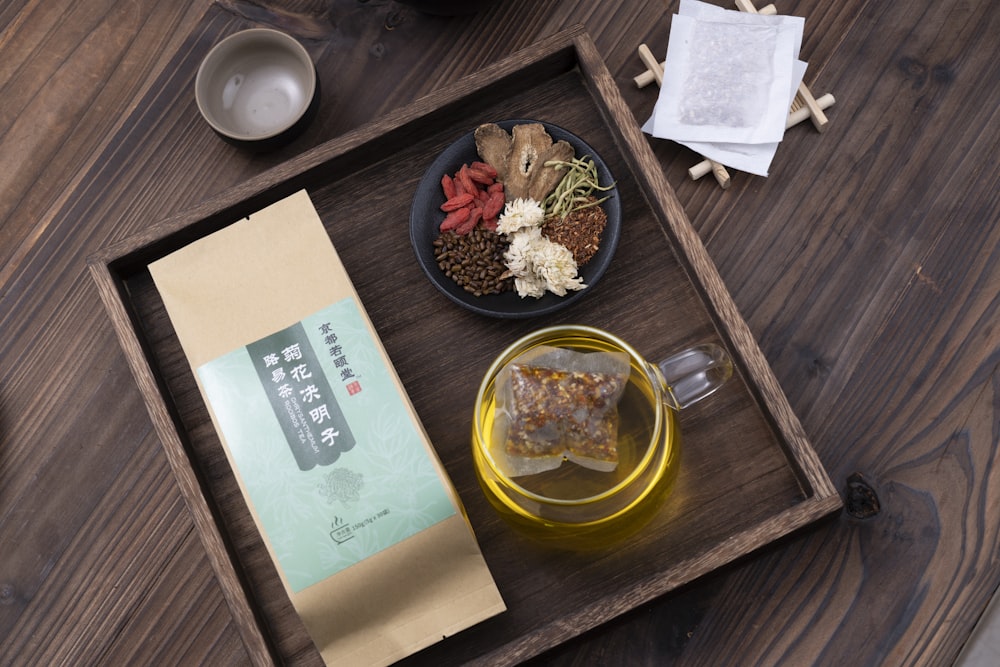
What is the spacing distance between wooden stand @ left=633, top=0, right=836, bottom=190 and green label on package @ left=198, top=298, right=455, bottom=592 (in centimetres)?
54

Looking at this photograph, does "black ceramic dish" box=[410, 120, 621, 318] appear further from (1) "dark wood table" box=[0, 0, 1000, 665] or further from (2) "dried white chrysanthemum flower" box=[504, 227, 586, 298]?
(1) "dark wood table" box=[0, 0, 1000, 665]

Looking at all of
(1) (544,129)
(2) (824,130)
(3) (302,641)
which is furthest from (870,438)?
(3) (302,641)

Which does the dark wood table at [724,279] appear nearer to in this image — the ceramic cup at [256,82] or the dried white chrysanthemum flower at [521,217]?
the ceramic cup at [256,82]

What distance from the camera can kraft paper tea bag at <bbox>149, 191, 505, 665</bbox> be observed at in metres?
0.94

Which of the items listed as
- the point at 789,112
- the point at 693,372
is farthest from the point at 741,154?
the point at 693,372

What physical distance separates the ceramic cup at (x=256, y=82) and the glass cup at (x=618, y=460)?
516 mm

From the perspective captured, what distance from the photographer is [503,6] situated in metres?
1.26

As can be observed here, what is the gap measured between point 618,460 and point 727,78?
0.61 m

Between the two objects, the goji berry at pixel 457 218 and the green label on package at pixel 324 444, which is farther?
the goji berry at pixel 457 218

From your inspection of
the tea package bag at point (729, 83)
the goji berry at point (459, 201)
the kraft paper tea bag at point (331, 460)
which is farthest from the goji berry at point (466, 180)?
the tea package bag at point (729, 83)

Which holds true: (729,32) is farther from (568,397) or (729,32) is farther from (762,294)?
(568,397)

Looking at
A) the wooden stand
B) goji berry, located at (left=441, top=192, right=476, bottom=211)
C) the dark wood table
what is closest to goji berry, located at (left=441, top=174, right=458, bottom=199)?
goji berry, located at (left=441, top=192, right=476, bottom=211)

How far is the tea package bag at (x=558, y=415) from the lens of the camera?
904mm

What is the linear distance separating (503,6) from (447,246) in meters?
0.43
